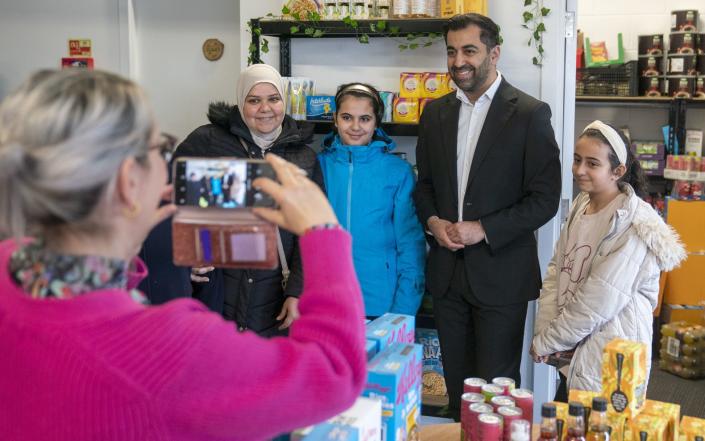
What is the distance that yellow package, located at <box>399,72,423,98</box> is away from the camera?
3.64 metres

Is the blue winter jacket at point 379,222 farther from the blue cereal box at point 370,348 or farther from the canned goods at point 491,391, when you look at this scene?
the blue cereal box at point 370,348

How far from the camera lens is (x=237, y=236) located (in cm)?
132

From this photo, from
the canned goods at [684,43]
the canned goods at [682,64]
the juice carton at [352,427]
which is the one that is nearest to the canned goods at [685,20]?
the canned goods at [684,43]

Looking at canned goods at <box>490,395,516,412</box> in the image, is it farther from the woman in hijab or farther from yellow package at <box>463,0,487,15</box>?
yellow package at <box>463,0,487,15</box>

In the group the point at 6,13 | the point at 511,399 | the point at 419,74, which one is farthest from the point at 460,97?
the point at 6,13

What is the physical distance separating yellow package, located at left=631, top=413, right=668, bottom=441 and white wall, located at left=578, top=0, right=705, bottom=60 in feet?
16.8

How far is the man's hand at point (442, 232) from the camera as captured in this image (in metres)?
3.17

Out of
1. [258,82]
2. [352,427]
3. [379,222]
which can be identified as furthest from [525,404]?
[258,82]

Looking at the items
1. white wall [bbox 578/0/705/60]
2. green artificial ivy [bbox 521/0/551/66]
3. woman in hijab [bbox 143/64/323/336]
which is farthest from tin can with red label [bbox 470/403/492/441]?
white wall [bbox 578/0/705/60]

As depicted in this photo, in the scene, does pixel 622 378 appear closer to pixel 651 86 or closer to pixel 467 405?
pixel 467 405

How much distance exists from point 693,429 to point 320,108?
2286 millimetres

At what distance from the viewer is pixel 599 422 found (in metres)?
1.78

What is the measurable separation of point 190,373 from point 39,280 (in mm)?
247

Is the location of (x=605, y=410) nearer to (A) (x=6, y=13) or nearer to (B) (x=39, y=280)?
(B) (x=39, y=280)
